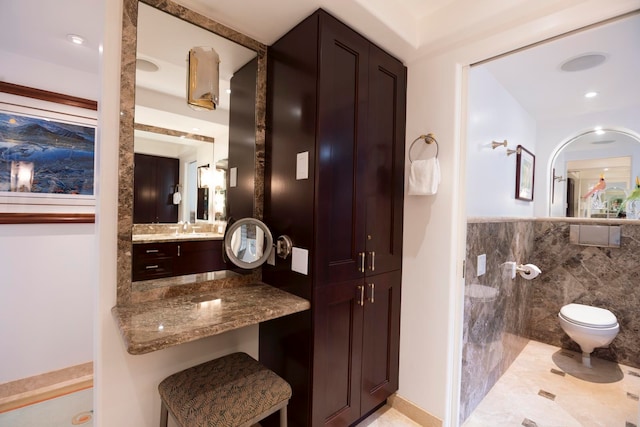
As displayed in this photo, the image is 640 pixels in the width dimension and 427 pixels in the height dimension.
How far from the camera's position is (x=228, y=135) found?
166 centimetres

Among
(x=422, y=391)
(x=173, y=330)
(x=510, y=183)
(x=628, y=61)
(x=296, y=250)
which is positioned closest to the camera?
(x=173, y=330)

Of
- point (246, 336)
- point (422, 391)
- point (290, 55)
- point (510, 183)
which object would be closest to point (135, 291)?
point (246, 336)

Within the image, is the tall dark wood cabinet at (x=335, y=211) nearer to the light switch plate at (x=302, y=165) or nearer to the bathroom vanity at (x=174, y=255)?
the light switch plate at (x=302, y=165)

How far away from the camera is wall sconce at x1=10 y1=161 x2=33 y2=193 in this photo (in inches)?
78.7

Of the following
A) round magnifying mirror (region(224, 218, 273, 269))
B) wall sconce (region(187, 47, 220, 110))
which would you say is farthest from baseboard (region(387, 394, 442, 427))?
wall sconce (region(187, 47, 220, 110))

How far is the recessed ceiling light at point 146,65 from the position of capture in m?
1.30

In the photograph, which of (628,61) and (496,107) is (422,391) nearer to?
(496,107)

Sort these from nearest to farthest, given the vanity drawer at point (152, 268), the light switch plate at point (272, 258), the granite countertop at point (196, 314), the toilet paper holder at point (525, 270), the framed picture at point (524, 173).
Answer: the granite countertop at point (196, 314) < the vanity drawer at point (152, 268) < the light switch plate at point (272, 258) < the toilet paper holder at point (525, 270) < the framed picture at point (524, 173)

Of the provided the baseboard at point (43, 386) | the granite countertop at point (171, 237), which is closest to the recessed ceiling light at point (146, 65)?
the granite countertop at point (171, 237)

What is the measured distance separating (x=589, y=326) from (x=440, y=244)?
170 centimetres

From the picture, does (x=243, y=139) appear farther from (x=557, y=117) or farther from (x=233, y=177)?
(x=557, y=117)

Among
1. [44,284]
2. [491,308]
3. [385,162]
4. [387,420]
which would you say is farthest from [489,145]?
[44,284]

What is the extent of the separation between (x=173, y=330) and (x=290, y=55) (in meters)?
1.44

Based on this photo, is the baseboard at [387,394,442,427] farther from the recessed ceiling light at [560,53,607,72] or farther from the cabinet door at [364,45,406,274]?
the recessed ceiling light at [560,53,607,72]
